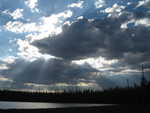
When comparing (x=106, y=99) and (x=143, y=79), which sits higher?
(x=143, y=79)

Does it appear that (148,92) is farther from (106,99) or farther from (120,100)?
(106,99)

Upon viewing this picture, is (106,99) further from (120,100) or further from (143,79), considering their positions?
(143,79)

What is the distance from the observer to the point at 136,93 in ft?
474

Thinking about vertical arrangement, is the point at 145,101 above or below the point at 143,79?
below

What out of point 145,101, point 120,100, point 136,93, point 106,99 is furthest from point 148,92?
point 106,99

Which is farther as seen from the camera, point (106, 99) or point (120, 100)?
point (106, 99)

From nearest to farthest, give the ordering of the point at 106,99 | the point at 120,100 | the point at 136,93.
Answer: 1. the point at 136,93
2. the point at 120,100
3. the point at 106,99

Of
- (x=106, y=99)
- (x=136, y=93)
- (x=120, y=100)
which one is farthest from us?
(x=106, y=99)

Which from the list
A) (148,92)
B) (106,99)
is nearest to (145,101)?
(148,92)

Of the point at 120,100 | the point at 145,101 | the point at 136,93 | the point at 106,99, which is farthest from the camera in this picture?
the point at 106,99

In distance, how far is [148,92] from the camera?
422 ft

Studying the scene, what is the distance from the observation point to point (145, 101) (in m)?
128

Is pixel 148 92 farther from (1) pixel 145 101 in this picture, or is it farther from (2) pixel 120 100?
(2) pixel 120 100

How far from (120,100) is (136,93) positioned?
85.9 ft
